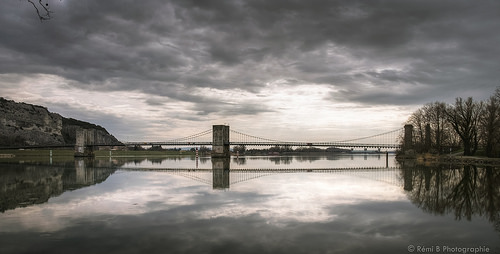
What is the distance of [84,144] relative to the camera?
11294 centimetres

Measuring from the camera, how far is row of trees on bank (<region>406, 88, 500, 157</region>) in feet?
166

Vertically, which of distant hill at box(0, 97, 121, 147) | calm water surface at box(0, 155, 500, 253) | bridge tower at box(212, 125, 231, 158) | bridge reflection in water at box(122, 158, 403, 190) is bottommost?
bridge reflection in water at box(122, 158, 403, 190)

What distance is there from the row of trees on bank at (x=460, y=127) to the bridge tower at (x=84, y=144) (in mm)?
91253

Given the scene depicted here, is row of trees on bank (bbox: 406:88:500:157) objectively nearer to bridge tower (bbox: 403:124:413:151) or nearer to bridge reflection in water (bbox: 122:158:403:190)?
bridge tower (bbox: 403:124:413:151)

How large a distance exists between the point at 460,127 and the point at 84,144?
101524 mm

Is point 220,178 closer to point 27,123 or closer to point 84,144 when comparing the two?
point 84,144

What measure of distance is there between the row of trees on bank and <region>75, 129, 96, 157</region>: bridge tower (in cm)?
9125

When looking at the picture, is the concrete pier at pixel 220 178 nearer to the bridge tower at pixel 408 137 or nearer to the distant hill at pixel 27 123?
the bridge tower at pixel 408 137

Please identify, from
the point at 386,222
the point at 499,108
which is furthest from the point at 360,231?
the point at 499,108

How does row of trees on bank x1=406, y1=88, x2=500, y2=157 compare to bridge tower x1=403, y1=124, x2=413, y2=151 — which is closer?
row of trees on bank x1=406, y1=88, x2=500, y2=157

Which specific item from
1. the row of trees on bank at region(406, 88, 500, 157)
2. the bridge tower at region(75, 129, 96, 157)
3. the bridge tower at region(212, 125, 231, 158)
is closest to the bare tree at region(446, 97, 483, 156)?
the row of trees on bank at region(406, 88, 500, 157)

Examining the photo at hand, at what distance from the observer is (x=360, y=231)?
370 inches

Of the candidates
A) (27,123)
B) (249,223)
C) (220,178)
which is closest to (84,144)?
(27,123)

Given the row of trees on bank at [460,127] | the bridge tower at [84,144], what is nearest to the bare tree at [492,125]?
the row of trees on bank at [460,127]
